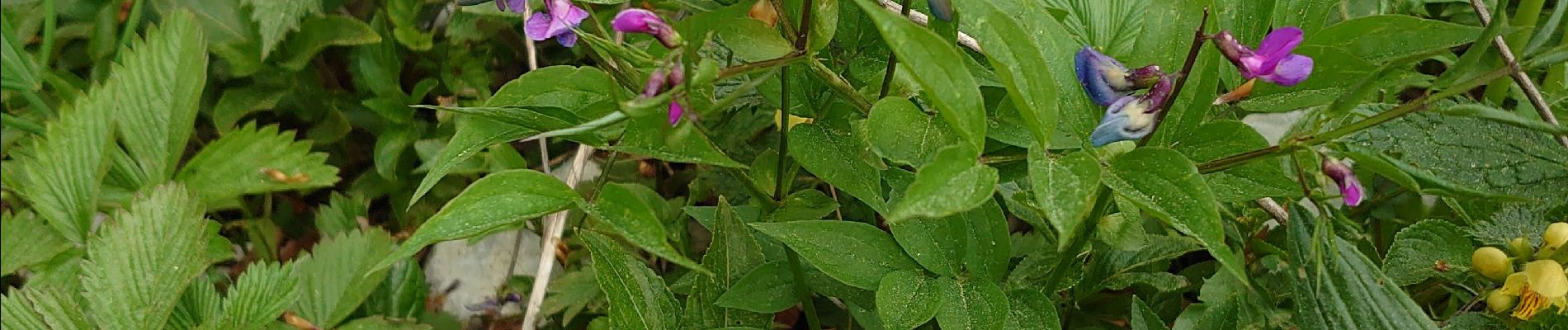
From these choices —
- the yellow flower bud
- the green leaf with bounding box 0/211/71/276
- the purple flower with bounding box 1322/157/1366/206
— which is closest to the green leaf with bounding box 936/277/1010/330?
the purple flower with bounding box 1322/157/1366/206

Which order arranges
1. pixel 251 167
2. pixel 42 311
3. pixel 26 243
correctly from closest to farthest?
pixel 42 311 → pixel 26 243 → pixel 251 167

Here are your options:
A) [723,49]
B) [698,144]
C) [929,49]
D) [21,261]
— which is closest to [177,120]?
[21,261]

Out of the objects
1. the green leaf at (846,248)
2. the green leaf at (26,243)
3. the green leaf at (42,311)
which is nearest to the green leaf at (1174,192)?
the green leaf at (846,248)

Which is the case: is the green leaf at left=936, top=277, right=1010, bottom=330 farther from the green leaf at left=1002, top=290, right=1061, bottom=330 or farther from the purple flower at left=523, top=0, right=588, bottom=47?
the purple flower at left=523, top=0, right=588, bottom=47

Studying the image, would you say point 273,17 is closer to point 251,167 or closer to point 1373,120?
point 251,167

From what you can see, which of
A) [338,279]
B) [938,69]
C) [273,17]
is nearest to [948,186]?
[938,69]
